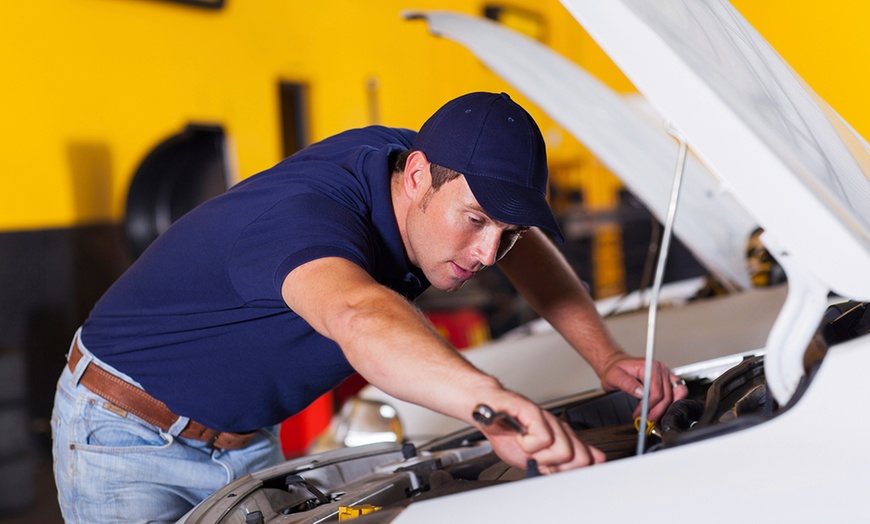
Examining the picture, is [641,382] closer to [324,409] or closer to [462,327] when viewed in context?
[324,409]

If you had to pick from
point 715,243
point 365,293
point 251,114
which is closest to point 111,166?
point 251,114

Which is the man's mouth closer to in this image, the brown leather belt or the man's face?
the man's face

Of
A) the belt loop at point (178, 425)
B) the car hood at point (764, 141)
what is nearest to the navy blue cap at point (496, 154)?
the car hood at point (764, 141)

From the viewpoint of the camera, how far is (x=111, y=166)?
4645mm

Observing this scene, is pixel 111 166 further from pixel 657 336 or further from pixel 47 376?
pixel 657 336

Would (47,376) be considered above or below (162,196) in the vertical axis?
below

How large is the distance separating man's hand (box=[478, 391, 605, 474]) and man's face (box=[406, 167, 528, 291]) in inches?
15.3

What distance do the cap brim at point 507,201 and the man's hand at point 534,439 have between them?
351mm

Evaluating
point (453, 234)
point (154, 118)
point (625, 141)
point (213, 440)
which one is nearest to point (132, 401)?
point (213, 440)

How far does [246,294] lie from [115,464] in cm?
53

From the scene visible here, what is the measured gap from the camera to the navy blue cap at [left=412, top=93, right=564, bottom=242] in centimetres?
133

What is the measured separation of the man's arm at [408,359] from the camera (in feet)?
3.40

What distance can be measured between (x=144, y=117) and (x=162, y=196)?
2.50 ft

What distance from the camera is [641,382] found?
1617mm
